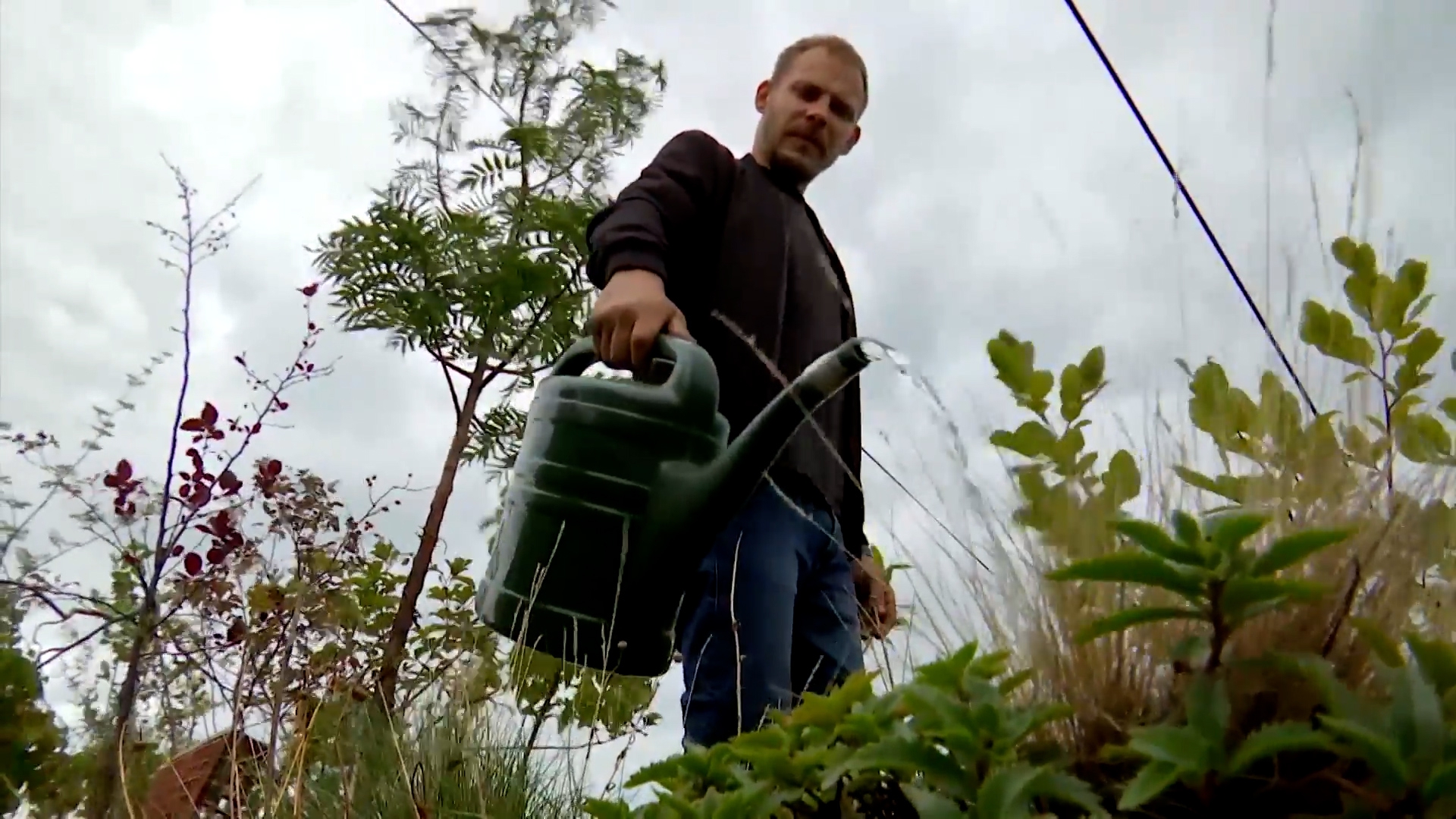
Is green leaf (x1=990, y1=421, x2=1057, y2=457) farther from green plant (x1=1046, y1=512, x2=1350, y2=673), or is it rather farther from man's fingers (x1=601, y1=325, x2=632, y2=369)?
man's fingers (x1=601, y1=325, x2=632, y2=369)

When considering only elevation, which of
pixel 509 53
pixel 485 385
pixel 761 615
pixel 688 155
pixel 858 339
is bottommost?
pixel 761 615

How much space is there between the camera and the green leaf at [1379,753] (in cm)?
34

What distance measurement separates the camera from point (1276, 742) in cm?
37

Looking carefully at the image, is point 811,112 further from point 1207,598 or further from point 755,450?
point 1207,598

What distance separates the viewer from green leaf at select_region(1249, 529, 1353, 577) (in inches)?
14.6

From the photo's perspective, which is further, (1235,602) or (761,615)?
(761,615)

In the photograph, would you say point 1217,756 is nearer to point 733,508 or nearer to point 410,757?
point 733,508

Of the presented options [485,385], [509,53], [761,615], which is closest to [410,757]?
[761,615]

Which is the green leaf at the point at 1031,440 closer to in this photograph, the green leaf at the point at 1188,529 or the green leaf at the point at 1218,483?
the green leaf at the point at 1218,483

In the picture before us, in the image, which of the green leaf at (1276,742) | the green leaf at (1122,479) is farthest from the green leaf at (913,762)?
the green leaf at (1122,479)

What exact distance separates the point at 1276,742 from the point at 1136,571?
73 millimetres

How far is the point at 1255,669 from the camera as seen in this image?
0.44 meters

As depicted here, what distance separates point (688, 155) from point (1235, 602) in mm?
1162

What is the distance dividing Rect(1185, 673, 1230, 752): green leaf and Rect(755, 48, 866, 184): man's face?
129cm
